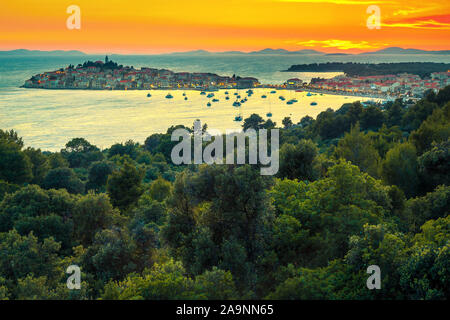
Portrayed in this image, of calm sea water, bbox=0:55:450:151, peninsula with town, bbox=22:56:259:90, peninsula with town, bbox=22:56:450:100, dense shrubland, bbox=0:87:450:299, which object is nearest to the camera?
dense shrubland, bbox=0:87:450:299

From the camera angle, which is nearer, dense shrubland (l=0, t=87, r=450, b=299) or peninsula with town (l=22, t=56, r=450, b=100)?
dense shrubland (l=0, t=87, r=450, b=299)

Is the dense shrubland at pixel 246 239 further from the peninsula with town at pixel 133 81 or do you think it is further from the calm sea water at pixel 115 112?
the peninsula with town at pixel 133 81

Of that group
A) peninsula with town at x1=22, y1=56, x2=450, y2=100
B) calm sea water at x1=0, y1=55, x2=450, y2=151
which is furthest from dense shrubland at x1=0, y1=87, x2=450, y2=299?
peninsula with town at x1=22, y1=56, x2=450, y2=100

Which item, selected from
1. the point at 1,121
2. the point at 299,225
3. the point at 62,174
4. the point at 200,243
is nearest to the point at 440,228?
the point at 299,225

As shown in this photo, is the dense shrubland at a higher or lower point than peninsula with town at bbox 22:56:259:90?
lower

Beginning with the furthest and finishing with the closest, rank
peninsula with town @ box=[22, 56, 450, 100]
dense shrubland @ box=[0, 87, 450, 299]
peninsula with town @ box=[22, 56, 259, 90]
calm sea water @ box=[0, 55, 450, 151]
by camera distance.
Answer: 1. peninsula with town @ box=[22, 56, 259, 90]
2. peninsula with town @ box=[22, 56, 450, 100]
3. calm sea water @ box=[0, 55, 450, 151]
4. dense shrubland @ box=[0, 87, 450, 299]

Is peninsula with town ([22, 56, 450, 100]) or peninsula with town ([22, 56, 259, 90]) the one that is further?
peninsula with town ([22, 56, 259, 90])

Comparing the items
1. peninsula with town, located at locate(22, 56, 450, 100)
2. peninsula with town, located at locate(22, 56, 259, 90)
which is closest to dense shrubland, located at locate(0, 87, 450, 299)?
peninsula with town, located at locate(22, 56, 450, 100)

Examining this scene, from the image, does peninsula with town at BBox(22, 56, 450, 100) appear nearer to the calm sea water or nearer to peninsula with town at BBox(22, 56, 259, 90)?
peninsula with town at BBox(22, 56, 259, 90)

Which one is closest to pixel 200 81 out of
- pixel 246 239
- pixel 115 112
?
pixel 115 112

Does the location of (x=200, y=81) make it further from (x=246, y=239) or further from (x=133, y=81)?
(x=246, y=239)

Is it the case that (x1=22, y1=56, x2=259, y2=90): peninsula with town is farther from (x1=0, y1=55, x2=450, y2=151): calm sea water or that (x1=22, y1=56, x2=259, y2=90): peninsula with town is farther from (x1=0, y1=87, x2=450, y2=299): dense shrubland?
(x1=0, y1=87, x2=450, y2=299): dense shrubland
